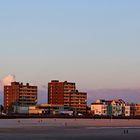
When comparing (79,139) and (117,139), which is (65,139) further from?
(117,139)

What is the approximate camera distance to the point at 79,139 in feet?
232

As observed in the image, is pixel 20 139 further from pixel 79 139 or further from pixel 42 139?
pixel 79 139

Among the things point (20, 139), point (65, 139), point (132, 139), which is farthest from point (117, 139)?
point (20, 139)

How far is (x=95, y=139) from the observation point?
2793 inches

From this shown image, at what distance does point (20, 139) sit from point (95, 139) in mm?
11058

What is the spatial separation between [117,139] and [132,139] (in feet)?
7.28

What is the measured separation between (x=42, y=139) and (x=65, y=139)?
392 centimetres

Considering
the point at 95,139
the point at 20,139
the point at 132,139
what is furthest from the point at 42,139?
the point at 132,139

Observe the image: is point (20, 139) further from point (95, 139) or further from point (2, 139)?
point (95, 139)

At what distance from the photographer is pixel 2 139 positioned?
68.4m

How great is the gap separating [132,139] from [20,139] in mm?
16593

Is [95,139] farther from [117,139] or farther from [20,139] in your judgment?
[20,139]

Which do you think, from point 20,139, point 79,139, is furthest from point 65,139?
point 20,139

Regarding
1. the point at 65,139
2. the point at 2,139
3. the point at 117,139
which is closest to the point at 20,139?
the point at 2,139
